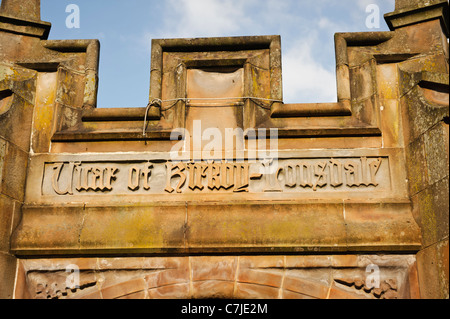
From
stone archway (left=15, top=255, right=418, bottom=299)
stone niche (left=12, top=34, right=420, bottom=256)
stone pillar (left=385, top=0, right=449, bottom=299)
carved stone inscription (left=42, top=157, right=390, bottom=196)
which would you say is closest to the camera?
stone pillar (left=385, top=0, right=449, bottom=299)

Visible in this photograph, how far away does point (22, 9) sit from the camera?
22.5 ft

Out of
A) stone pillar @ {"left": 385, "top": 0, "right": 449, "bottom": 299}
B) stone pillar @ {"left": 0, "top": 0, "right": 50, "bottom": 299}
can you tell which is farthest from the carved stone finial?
stone pillar @ {"left": 385, "top": 0, "right": 449, "bottom": 299}

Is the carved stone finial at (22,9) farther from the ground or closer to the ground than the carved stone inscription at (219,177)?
farther from the ground

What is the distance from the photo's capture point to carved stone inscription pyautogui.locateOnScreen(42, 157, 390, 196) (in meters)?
5.98

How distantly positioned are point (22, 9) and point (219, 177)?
310cm

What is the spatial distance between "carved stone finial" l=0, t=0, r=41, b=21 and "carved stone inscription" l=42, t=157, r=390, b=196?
1913 millimetres

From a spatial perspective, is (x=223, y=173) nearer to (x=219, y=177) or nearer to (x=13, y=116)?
(x=219, y=177)

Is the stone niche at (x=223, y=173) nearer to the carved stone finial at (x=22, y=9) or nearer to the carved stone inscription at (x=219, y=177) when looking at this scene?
the carved stone inscription at (x=219, y=177)

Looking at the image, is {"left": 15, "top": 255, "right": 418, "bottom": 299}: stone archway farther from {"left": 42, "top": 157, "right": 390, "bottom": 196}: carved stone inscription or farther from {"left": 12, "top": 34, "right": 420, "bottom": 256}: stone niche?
{"left": 42, "top": 157, "right": 390, "bottom": 196}: carved stone inscription

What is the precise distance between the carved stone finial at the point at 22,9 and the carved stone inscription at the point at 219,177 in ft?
6.28

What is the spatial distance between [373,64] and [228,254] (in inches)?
103

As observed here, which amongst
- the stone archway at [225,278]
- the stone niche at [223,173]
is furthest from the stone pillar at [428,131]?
the stone archway at [225,278]

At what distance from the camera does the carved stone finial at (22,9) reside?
680 centimetres

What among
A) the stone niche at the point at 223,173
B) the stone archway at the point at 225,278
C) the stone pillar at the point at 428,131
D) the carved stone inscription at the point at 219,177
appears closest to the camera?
the stone pillar at the point at 428,131
